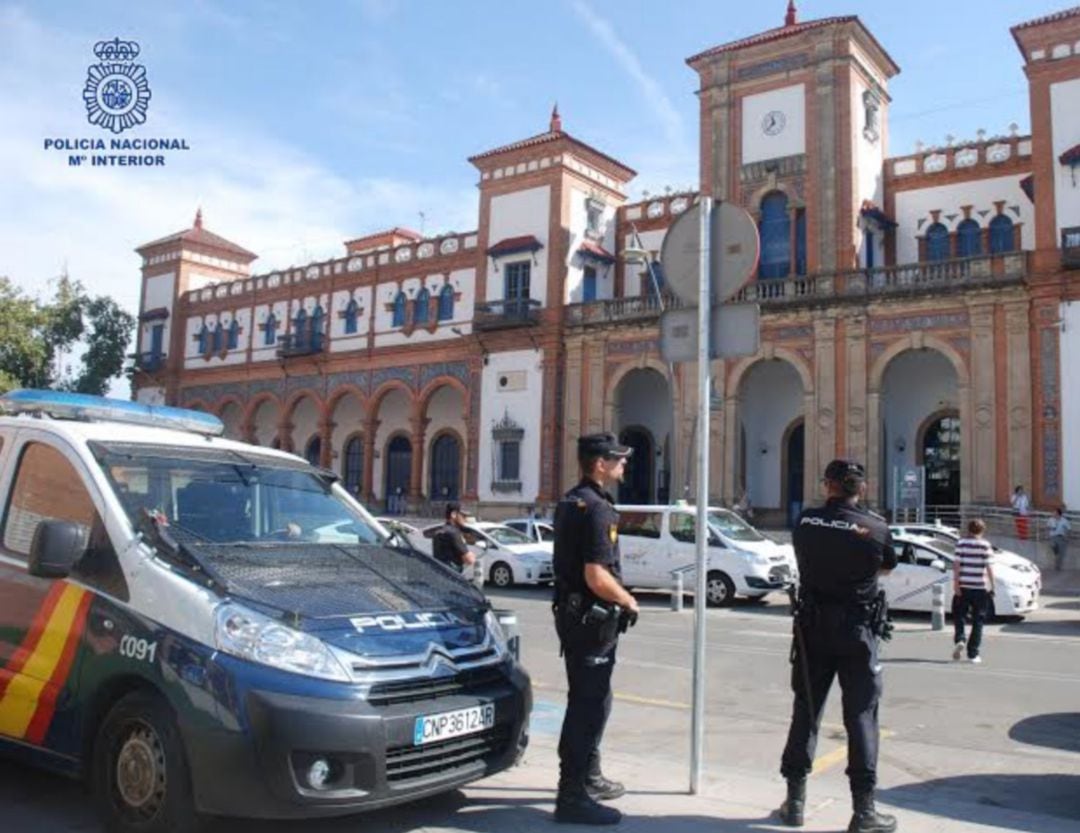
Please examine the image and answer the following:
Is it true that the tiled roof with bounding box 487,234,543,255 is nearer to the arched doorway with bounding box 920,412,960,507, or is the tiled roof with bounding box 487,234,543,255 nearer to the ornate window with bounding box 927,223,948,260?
the ornate window with bounding box 927,223,948,260

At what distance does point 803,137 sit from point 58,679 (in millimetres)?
29102

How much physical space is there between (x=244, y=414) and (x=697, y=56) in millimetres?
25301

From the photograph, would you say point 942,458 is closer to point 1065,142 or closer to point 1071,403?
point 1071,403

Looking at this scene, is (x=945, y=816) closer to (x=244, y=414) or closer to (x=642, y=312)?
(x=642, y=312)

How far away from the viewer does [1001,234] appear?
95.5ft

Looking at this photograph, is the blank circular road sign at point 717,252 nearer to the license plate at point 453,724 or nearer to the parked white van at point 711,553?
the license plate at point 453,724

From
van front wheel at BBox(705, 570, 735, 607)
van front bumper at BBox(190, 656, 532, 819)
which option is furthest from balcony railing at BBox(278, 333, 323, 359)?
van front bumper at BBox(190, 656, 532, 819)

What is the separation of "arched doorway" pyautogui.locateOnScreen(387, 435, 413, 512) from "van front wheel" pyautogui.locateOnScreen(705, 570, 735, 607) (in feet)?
76.3

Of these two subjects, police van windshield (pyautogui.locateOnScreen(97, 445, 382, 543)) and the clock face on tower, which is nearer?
police van windshield (pyautogui.locateOnScreen(97, 445, 382, 543))

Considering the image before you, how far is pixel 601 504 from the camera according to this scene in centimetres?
500

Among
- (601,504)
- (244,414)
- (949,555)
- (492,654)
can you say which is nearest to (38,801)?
(492,654)

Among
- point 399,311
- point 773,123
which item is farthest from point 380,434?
point 773,123

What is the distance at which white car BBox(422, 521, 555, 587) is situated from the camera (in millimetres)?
21531

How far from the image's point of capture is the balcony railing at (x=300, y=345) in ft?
139
